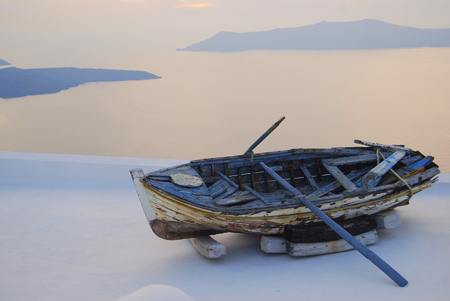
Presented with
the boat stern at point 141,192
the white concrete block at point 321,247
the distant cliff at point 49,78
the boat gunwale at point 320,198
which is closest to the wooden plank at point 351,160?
the boat gunwale at point 320,198

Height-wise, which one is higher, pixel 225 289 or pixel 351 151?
pixel 351 151

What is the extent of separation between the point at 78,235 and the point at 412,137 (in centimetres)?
496

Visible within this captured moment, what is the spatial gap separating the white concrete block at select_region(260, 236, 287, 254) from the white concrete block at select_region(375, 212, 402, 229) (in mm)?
917

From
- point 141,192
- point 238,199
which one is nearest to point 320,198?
point 238,199

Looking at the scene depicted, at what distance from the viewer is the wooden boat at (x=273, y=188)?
148 inches

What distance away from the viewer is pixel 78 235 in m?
4.55

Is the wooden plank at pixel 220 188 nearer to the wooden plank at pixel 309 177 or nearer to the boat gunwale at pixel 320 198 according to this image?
the boat gunwale at pixel 320 198

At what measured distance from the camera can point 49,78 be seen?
8195mm

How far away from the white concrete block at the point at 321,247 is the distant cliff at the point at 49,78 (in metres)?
5.19

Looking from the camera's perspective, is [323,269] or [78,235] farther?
[78,235]

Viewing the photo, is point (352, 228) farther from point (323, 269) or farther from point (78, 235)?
point (78, 235)

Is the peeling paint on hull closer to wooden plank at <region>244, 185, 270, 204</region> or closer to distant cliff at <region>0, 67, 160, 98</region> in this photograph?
wooden plank at <region>244, 185, 270, 204</region>

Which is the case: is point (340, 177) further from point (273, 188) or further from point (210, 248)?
point (210, 248)

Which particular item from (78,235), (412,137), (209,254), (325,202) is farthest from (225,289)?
(412,137)
